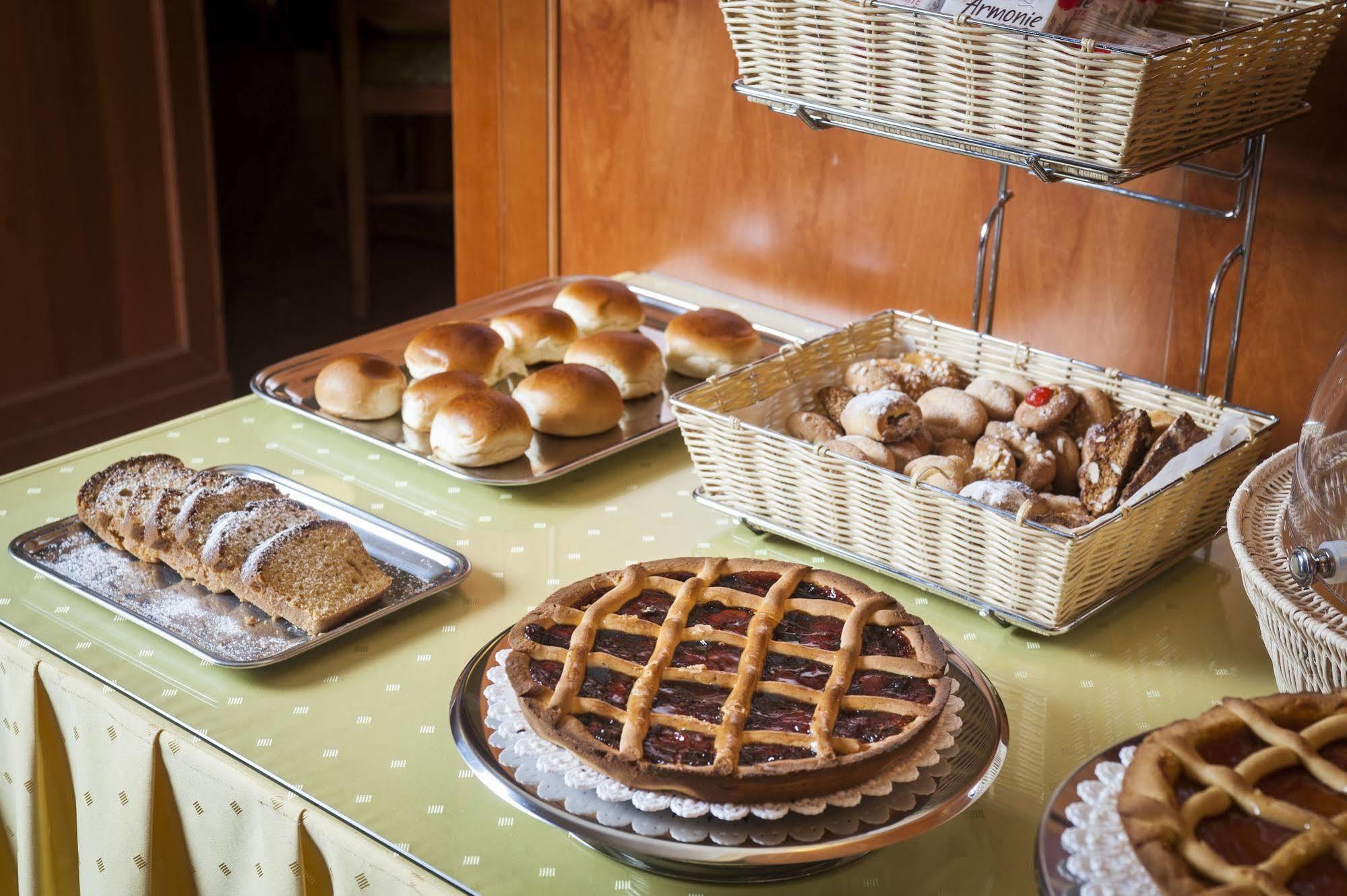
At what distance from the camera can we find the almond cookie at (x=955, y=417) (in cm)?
116

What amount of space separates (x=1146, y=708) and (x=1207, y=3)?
0.59 metres

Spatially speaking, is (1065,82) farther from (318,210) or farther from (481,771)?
(318,210)

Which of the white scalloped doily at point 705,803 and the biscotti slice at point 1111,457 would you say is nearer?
the white scalloped doily at point 705,803

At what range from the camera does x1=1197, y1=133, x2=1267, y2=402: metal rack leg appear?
3.68ft

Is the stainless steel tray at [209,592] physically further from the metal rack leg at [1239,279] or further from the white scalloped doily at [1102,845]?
the metal rack leg at [1239,279]

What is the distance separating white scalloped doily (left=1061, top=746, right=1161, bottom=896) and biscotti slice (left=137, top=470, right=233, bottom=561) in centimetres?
74

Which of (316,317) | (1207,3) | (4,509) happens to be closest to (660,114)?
(1207,3)

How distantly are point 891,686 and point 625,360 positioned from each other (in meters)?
0.66

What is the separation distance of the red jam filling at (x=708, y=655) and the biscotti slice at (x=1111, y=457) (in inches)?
14.6

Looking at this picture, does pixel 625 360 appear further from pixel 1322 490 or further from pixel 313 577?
pixel 1322 490

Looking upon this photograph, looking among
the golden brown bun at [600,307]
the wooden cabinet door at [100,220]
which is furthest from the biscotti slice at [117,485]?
the wooden cabinet door at [100,220]

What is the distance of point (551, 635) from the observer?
84 centimetres

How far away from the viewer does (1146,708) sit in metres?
0.94

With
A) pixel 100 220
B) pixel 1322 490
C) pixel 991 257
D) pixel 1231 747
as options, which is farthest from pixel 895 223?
pixel 100 220
